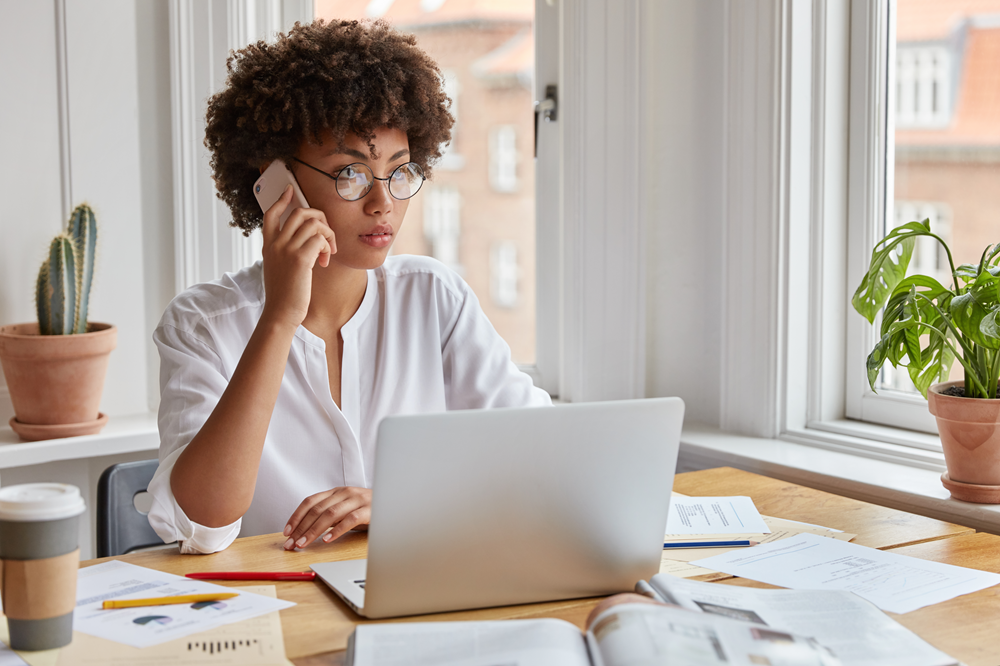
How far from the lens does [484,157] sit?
8.41 ft

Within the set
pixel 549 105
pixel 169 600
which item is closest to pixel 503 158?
pixel 549 105

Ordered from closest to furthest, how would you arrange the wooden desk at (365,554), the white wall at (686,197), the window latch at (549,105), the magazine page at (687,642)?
the magazine page at (687,642)
the wooden desk at (365,554)
the white wall at (686,197)
the window latch at (549,105)

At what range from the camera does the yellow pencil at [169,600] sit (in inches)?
39.9

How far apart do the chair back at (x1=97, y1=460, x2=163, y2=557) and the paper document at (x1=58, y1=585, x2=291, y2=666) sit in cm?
65

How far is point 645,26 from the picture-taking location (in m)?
2.27

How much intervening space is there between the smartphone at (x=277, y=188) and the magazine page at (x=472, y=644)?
0.81m

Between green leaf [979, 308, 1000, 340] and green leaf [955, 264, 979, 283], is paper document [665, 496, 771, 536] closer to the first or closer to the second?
green leaf [979, 308, 1000, 340]

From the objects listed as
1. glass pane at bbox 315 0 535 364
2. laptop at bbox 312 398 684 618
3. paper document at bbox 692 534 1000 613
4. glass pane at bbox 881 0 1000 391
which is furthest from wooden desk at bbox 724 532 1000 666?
glass pane at bbox 315 0 535 364

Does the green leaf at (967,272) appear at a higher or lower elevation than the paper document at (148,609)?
higher

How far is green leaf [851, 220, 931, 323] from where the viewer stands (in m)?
1.65

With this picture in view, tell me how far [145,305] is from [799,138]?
67.7 inches

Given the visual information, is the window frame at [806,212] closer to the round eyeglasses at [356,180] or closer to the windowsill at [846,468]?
the windowsill at [846,468]

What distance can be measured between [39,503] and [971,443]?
4.84ft

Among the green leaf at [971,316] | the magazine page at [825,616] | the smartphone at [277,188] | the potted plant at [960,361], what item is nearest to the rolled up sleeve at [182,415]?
the smartphone at [277,188]
